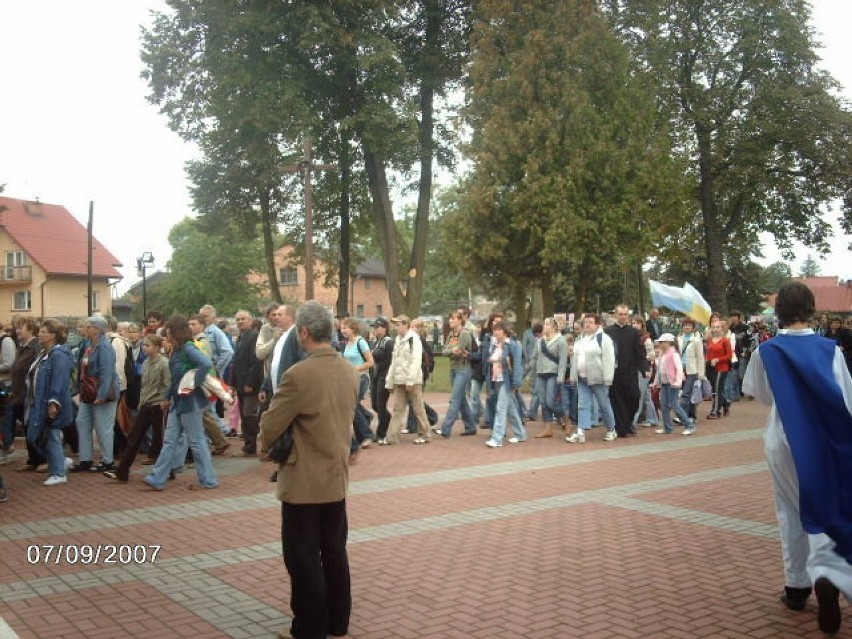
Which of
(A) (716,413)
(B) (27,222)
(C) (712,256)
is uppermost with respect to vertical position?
(B) (27,222)

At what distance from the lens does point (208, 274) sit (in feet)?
181

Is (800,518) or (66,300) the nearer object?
(800,518)

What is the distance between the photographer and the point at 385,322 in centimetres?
1429

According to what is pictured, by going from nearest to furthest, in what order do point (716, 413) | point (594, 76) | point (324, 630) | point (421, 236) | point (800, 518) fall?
1. point (324, 630)
2. point (800, 518)
3. point (716, 413)
4. point (421, 236)
5. point (594, 76)

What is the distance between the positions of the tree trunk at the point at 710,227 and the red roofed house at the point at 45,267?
39.7 m

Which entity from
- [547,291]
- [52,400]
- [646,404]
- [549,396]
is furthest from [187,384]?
[547,291]

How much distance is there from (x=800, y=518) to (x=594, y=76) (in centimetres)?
2841

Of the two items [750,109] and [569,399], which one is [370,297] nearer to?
[750,109]

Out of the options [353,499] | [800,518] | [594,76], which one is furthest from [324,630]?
[594,76]

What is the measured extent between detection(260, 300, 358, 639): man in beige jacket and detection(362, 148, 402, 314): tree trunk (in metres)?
22.6

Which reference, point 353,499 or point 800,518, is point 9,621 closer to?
point 353,499

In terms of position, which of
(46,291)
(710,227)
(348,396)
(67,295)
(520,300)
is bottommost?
(348,396)

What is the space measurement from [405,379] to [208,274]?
4488 cm

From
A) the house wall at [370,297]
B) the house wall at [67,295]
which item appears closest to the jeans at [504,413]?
the house wall at [67,295]
